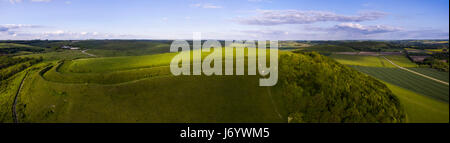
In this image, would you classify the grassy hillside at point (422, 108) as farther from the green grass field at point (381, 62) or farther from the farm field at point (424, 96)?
the green grass field at point (381, 62)

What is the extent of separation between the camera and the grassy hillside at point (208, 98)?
26656 millimetres

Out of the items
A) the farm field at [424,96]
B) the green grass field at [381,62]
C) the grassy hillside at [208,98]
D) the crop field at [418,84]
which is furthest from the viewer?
the green grass field at [381,62]

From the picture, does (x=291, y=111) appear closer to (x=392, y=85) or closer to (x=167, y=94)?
(x=167, y=94)

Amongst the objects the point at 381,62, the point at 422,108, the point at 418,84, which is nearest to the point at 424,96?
the point at 422,108

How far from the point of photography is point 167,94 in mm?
30000

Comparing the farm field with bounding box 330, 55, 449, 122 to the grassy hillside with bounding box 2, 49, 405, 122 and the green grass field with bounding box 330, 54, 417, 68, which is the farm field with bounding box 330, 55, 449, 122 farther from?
the green grass field with bounding box 330, 54, 417, 68

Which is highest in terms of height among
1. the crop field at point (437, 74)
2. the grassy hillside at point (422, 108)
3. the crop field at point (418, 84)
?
the crop field at point (437, 74)

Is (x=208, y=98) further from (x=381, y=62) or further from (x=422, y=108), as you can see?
(x=381, y=62)

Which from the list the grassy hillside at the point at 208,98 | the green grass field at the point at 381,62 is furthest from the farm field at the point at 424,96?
the green grass field at the point at 381,62

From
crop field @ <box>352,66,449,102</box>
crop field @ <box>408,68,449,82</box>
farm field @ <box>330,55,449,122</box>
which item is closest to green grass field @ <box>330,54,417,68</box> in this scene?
crop field @ <box>352,66,449,102</box>

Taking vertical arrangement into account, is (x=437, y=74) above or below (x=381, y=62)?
below

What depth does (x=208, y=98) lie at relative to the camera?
1173 inches

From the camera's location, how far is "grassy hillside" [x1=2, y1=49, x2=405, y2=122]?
1049 inches

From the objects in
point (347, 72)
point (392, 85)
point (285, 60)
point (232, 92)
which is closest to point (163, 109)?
point (232, 92)
